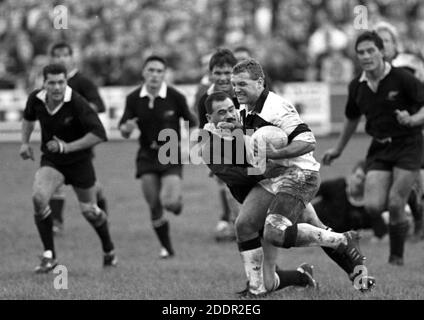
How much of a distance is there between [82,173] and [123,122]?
118cm

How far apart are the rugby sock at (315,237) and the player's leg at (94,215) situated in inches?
123

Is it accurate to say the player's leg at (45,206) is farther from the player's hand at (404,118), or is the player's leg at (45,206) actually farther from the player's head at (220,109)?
the player's hand at (404,118)

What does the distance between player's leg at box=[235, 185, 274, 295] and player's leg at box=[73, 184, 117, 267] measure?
8.45ft

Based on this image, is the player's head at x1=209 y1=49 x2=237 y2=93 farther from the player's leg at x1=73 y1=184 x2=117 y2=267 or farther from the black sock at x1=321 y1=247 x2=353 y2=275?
the black sock at x1=321 y1=247 x2=353 y2=275

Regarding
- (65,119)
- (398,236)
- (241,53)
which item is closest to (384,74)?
(398,236)

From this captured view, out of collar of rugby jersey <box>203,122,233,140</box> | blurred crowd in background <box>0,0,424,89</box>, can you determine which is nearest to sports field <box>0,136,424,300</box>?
collar of rugby jersey <box>203,122,233,140</box>

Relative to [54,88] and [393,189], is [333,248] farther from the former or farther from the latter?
[54,88]

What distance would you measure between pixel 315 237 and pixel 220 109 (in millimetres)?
1274

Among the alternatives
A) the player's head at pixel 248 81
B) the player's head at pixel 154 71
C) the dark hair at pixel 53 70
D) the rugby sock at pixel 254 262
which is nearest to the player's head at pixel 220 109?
the player's head at pixel 248 81

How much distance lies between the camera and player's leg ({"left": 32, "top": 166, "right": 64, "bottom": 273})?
9422 mm

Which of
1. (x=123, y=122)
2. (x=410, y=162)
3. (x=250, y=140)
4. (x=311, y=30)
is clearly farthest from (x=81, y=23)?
(x=250, y=140)

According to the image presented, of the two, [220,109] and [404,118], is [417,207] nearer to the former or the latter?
[404,118]
